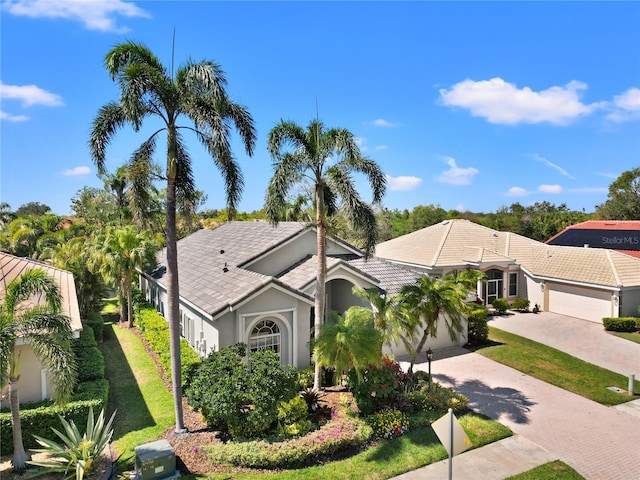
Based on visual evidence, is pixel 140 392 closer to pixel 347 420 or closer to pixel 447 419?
pixel 347 420

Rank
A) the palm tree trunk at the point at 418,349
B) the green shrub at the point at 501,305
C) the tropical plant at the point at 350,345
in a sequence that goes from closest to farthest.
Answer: the tropical plant at the point at 350,345 < the palm tree trunk at the point at 418,349 < the green shrub at the point at 501,305

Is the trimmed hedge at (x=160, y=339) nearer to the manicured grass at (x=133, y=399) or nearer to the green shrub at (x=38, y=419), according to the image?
the manicured grass at (x=133, y=399)

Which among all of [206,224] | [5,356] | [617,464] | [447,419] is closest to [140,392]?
[5,356]

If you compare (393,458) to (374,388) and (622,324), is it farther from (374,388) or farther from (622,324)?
(622,324)

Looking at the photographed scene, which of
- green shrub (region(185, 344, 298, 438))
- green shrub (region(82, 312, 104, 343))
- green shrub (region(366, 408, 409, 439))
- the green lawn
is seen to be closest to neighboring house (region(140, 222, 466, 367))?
the green lawn

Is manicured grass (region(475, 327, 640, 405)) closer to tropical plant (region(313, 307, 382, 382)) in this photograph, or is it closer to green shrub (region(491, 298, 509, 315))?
green shrub (region(491, 298, 509, 315))

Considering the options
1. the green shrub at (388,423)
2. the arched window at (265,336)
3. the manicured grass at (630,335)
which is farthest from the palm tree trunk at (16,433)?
the manicured grass at (630,335)
